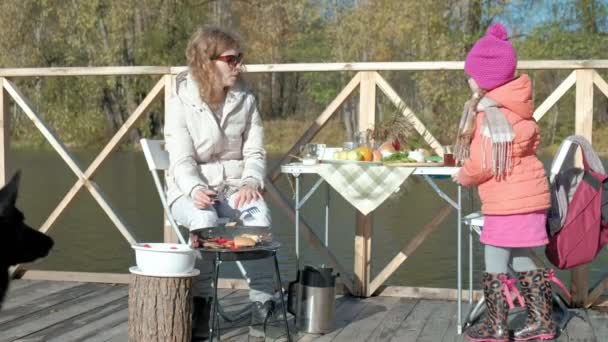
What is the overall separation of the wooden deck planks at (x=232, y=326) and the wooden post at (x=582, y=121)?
111mm

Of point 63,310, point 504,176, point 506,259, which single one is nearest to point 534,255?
point 506,259

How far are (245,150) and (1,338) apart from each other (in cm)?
139

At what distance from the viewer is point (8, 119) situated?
19.2 ft

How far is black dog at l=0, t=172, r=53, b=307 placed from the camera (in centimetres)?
295

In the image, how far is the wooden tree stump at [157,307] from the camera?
3.98 m

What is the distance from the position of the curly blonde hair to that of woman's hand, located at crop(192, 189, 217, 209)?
47 centimetres

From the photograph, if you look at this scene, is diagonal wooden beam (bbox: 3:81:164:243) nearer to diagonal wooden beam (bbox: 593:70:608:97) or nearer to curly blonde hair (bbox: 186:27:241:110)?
curly blonde hair (bbox: 186:27:241:110)

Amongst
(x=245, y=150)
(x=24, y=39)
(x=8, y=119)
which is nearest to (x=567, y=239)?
(x=245, y=150)

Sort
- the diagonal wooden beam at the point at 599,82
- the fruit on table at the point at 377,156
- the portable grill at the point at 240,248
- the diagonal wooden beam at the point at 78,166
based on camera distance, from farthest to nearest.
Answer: the diagonal wooden beam at the point at 78,166
the diagonal wooden beam at the point at 599,82
the fruit on table at the point at 377,156
the portable grill at the point at 240,248

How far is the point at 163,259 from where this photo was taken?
3.96 metres

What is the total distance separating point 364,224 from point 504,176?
1302 mm

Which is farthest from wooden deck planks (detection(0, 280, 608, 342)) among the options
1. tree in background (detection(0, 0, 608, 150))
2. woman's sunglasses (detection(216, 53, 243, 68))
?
tree in background (detection(0, 0, 608, 150))

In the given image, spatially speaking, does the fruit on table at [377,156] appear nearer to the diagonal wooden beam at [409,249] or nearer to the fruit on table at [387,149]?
the fruit on table at [387,149]

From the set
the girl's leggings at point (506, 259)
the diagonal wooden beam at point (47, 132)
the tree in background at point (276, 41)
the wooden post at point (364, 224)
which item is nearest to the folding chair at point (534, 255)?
the girl's leggings at point (506, 259)
